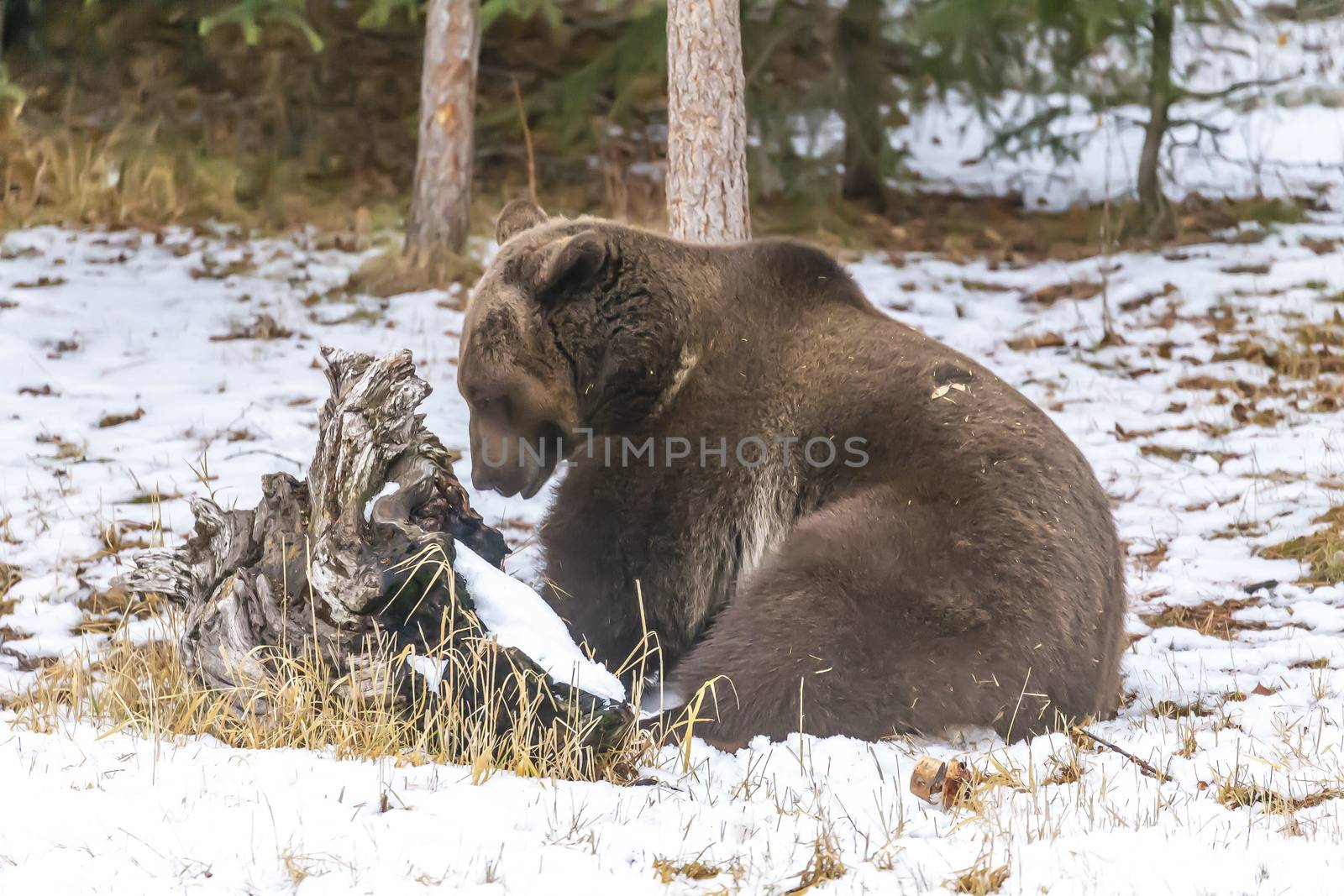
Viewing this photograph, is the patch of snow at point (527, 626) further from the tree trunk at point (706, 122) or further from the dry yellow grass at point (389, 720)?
the tree trunk at point (706, 122)

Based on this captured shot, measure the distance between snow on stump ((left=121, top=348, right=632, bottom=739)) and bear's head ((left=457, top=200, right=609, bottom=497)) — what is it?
1.61 ft

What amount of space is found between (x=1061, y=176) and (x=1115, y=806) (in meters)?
11.4

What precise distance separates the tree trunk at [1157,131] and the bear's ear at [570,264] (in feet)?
26.4

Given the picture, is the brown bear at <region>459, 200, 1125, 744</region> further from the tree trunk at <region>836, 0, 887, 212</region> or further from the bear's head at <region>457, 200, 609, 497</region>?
the tree trunk at <region>836, 0, 887, 212</region>

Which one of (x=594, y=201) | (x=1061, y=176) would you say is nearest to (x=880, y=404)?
(x=594, y=201)

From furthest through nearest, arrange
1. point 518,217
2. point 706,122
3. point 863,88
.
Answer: point 863,88 → point 706,122 → point 518,217

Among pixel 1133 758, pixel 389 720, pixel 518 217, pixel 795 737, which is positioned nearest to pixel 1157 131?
pixel 518 217

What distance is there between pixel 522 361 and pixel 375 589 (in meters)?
1.26

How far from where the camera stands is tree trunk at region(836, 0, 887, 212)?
1200 centimetres

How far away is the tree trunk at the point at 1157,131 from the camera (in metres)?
10.8

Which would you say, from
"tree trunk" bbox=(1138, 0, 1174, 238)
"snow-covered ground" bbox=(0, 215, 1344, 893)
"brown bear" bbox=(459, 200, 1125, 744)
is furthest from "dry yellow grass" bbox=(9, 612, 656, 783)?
"tree trunk" bbox=(1138, 0, 1174, 238)

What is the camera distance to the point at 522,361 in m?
4.79

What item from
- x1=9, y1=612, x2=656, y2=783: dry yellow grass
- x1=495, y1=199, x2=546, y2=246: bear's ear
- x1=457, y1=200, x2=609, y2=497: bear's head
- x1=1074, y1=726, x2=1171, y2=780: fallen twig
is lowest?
x1=1074, y1=726, x2=1171, y2=780: fallen twig

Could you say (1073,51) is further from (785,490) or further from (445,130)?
(785,490)
